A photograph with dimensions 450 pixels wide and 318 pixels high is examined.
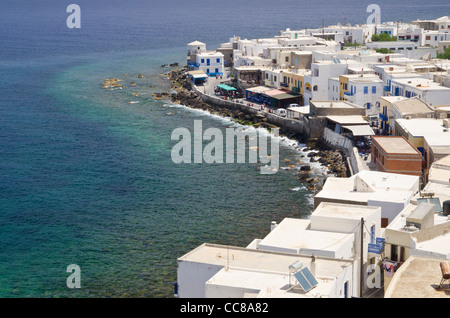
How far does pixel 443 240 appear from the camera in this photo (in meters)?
23.4

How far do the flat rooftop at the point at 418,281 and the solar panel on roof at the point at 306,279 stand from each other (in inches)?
77.1

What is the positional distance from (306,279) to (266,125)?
147 ft

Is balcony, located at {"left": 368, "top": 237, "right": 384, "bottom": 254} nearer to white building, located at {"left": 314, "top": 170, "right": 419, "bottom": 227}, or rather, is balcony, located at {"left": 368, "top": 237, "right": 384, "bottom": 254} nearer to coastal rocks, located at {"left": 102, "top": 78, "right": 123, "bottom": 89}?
white building, located at {"left": 314, "top": 170, "right": 419, "bottom": 227}

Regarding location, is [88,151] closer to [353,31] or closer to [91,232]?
[91,232]

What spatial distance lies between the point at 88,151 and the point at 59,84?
3932 centimetres

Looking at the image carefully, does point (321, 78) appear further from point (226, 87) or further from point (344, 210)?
point (344, 210)

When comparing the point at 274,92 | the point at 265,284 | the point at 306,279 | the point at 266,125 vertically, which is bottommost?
the point at 266,125

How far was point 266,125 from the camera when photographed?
6197 cm

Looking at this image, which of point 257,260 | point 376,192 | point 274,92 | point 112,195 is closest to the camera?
point 257,260

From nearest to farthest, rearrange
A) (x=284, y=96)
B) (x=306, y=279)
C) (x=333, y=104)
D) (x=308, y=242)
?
(x=306, y=279)
(x=308, y=242)
(x=333, y=104)
(x=284, y=96)

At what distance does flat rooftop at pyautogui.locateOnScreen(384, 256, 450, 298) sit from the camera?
56.2 feet

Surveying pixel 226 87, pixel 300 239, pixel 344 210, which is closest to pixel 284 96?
pixel 226 87
